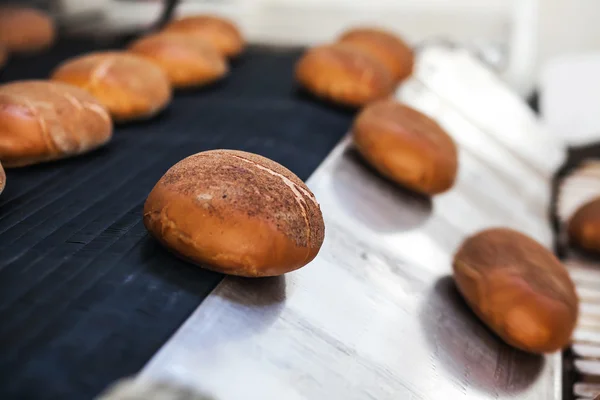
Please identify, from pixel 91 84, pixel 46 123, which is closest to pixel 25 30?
pixel 91 84

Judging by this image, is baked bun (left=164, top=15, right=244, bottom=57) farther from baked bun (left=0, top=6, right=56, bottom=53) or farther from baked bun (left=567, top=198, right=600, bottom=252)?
baked bun (left=567, top=198, right=600, bottom=252)

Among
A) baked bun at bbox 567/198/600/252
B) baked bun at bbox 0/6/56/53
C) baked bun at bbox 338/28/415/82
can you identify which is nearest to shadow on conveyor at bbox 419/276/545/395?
baked bun at bbox 567/198/600/252

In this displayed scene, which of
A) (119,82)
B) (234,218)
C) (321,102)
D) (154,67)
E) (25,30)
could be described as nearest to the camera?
(234,218)

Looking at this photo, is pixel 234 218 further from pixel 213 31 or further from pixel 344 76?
pixel 213 31

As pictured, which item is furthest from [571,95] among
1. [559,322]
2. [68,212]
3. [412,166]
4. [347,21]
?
[68,212]

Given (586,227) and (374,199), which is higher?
(374,199)
